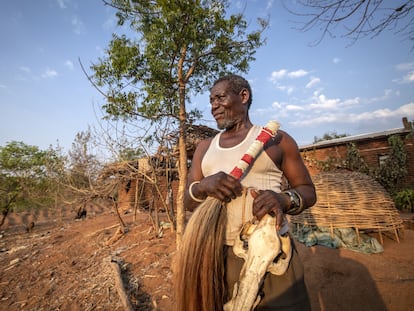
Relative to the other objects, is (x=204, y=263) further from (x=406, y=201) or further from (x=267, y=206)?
(x=406, y=201)

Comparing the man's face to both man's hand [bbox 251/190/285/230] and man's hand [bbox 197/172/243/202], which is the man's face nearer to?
man's hand [bbox 197/172/243/202]

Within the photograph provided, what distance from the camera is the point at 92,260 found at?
5.94 metres

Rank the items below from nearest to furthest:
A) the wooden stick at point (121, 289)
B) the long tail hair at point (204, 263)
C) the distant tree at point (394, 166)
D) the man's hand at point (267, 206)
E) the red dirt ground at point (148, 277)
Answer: the man's hand at point (267, 206), the long tail hair at point (204, 263), the wooden stick at point (121, 289), the red dirt ground at point (148, 277), the distant tree at point (394, 166)

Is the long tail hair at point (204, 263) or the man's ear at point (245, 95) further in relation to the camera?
the man's ear at point (245, 95)

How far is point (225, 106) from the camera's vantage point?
5.16 ft

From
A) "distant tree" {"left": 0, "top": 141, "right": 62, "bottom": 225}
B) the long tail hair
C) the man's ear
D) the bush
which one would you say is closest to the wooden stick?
the long tail hair

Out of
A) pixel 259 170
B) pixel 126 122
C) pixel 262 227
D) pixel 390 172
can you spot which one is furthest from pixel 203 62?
pixel 390 172

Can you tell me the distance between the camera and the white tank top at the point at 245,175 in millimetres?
1313

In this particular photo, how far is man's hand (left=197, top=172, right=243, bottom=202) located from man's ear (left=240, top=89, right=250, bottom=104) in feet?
2.26

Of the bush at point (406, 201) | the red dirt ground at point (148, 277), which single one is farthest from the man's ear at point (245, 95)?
the bush at point (406, 201)

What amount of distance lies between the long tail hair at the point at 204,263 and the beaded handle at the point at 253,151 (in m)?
0.21

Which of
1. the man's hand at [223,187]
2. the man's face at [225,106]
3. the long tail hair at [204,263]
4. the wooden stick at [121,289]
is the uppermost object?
the man's face at [225,106]

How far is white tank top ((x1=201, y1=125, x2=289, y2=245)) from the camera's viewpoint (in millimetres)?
1313

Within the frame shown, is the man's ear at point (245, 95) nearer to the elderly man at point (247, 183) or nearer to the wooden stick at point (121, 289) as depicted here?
the elderly man at point (247, 183)
